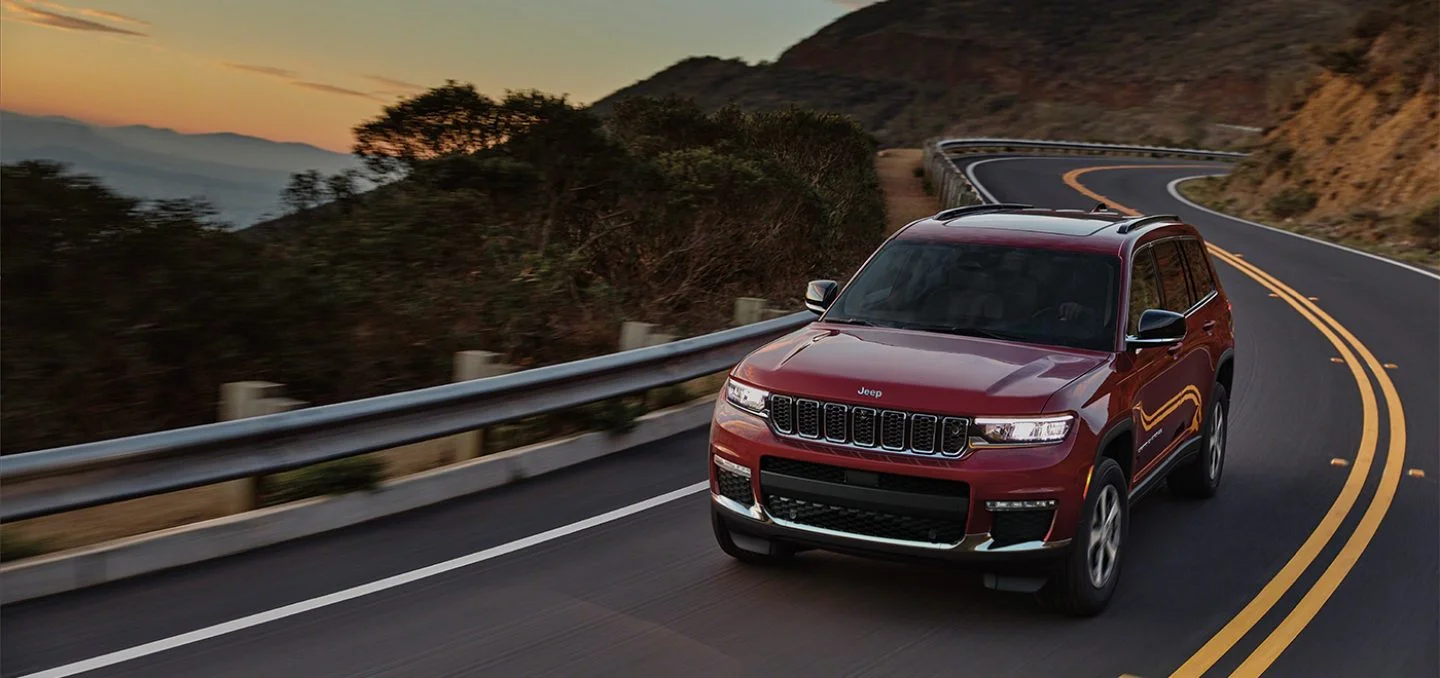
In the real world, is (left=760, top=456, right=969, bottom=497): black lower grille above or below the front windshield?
below

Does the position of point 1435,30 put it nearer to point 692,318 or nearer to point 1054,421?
point 692,318

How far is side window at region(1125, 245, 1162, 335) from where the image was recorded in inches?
277

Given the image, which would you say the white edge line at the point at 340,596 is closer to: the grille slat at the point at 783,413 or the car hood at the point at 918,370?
the car hood at the point at 918,370

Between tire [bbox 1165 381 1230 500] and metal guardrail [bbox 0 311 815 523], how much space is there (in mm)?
3723

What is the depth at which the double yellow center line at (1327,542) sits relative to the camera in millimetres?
6047

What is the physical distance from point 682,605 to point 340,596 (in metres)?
1.58

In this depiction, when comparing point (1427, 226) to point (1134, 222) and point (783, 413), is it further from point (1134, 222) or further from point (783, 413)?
point (783, 413)

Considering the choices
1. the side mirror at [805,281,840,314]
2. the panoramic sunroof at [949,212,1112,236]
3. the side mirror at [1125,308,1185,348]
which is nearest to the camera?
the side mirror at [1125,308,1185,348]

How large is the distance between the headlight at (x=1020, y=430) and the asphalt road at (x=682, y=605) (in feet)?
3.06

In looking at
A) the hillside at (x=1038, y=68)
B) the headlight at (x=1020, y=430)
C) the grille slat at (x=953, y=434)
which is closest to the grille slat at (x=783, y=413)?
the grille slat at (x=953, y=434)

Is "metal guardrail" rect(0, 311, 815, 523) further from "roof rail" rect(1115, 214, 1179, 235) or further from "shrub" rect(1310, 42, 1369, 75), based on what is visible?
"shrub" rect(1310, 42, 1369, 75)

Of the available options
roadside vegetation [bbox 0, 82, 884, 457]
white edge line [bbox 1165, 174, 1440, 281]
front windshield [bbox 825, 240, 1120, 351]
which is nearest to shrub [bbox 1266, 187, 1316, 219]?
white edge line [bbox 1165, 174, 1440, 281]

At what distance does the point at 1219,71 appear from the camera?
113 metres

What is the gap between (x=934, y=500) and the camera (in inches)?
229
